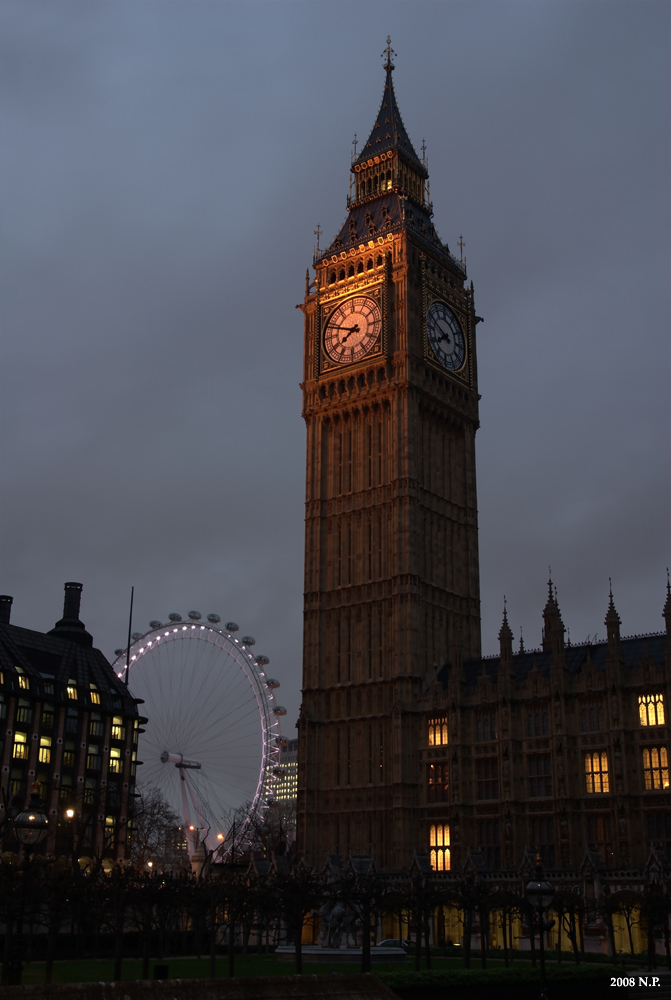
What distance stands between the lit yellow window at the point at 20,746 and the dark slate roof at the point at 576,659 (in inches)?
1885

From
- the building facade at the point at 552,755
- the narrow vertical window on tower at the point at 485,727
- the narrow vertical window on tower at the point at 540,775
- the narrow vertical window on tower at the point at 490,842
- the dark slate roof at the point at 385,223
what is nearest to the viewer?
the building facade at the point at 552,755

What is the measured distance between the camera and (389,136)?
11719 cm

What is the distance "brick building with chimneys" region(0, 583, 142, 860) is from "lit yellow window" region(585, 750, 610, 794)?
45251mm

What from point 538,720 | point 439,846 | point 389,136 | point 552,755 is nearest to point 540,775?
point 552,755

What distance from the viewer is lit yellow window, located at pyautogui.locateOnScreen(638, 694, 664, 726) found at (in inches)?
3046

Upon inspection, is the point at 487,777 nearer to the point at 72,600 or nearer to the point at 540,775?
the point at 540,775

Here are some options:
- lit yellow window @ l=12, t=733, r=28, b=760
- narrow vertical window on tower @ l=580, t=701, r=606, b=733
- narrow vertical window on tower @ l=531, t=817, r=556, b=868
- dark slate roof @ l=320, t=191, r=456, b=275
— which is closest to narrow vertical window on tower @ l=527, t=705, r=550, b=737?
narrow vertical window on tower @ l=580, t=701, r=606, b=733

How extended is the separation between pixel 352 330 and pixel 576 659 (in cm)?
3888

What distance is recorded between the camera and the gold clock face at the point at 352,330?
103 m

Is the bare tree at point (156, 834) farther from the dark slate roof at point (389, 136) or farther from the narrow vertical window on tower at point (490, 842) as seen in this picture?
the dark slate roof at point (389, 136)

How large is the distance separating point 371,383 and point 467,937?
5739cm

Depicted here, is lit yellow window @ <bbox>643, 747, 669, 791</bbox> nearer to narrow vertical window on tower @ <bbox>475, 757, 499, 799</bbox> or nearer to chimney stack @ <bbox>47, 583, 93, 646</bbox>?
narrow vertical window on tower @ <bbox>475, 757, 499, 799</bbox>

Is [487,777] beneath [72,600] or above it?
beneath

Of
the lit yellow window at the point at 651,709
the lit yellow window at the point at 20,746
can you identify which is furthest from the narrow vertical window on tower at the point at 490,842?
the lit yellow window at the point at 20,746
